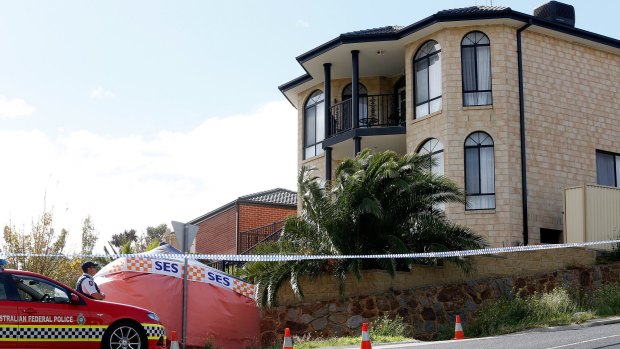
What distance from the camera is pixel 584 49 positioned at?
91.4 ft

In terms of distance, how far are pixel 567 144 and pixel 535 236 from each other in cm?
326

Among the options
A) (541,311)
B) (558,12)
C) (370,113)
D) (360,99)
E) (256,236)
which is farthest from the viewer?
(256,236)

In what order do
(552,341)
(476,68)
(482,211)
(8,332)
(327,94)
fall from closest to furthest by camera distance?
1. (8,332)
2. (552,341)
3. (482,211)
4. (476,68)
5. (327,94)

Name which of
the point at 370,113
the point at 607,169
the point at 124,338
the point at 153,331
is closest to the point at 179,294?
the point at 153,331

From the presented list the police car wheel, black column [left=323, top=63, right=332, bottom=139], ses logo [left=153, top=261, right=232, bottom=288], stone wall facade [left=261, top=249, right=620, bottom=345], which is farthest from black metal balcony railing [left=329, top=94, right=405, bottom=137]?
the police car wheel

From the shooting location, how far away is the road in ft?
46.3

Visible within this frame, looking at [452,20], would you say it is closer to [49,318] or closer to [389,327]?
[389,327]

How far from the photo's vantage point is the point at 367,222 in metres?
21.0

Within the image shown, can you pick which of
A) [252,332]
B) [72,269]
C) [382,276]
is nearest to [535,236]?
[382,276]

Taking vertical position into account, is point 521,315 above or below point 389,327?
above

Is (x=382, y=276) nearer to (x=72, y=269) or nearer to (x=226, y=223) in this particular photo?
(x=72, y=269)

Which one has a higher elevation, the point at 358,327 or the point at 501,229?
the point at 501,229

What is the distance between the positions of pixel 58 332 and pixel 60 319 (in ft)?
0.60

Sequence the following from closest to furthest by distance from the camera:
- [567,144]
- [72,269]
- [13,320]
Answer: [13,320] → [567,144] → [72,269]
